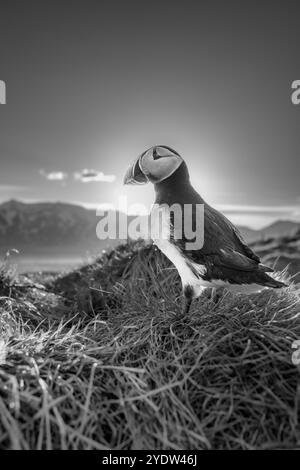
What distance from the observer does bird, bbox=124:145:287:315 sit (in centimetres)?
267

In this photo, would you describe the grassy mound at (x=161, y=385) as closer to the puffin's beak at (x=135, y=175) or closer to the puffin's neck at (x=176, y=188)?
the puffin's neck at (x=176, y=188)

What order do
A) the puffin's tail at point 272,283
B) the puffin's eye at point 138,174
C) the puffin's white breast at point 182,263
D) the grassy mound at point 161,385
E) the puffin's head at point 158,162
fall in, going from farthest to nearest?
the puffin's eye at point 138,174 < the puffin's head at point 158,162 < the puffin's white breast at point 182,263 < the puffin's tail at point 272,283 < the grassy mound at point 161,385

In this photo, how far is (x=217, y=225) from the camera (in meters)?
2.85

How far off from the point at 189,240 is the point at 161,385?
101 centimetres

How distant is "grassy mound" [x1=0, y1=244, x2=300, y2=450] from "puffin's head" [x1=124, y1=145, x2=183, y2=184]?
36.8 inches

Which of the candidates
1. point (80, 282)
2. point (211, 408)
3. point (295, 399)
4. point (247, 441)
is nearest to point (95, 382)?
point (211, 408)

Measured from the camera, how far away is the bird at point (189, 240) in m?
2.67

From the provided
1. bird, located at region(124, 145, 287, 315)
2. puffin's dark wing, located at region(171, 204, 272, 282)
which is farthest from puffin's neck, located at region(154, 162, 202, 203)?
puffin's dark wing, located at region(171, 204, 272, 282)

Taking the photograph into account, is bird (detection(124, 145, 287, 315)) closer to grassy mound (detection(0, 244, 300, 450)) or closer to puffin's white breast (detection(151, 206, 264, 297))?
puffin's white breast (detection(151, 206, 264, 297))

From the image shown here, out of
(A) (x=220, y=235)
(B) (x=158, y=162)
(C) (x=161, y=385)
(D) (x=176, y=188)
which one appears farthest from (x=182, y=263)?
(C) (x=161, y=385)

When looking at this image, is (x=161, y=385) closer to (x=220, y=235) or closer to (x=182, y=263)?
(x=182, y=263)

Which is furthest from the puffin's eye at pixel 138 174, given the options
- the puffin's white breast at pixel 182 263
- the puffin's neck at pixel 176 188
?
the puffin's white breast at pixel 182 263

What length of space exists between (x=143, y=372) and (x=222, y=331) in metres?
0.54

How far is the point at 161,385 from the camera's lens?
2.04 metres
